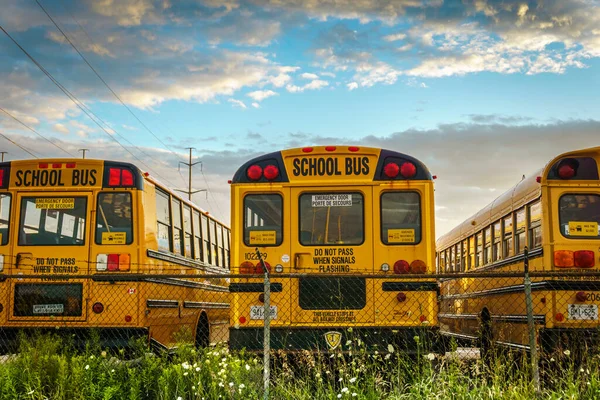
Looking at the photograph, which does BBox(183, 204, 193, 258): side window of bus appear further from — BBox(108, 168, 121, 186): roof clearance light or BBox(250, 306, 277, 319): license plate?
BBox(250, 306, 277, 319): license plate

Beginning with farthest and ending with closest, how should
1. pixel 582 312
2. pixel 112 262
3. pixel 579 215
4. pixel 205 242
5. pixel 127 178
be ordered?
pixel 205 242 < pixel 127 178 < pixel 112 262 < pixel 579 215 < pixel 582 312

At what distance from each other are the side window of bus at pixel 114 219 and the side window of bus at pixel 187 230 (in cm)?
A: 228

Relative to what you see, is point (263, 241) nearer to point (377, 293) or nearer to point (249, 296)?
point (249, 296)

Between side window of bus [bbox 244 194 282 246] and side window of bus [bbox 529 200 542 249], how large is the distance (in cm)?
287

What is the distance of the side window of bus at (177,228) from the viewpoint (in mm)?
11594

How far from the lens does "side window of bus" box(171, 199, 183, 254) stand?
11.6 meters

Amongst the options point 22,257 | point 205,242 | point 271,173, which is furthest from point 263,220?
point 205,242

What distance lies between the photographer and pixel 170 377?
670 centimetres

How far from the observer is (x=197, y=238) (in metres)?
13.3

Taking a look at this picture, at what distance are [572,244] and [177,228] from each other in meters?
6.02

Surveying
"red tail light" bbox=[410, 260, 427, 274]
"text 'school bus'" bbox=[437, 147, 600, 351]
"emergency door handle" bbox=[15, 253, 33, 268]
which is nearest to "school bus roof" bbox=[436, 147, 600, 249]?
"text 'school bus'" bbox=[437, 147, 600, 351]

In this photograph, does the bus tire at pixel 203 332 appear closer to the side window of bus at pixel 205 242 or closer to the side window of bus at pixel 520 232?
the side window of bus at pixel 205 242

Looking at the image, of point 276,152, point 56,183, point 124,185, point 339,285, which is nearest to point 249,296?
point 339,285

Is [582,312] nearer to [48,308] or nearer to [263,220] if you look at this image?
[263,220]
